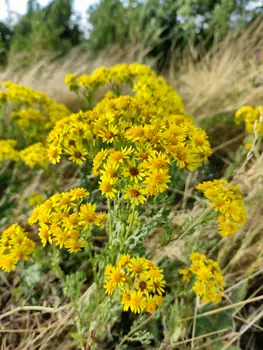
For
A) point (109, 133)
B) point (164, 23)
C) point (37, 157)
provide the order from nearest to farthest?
1. point (109, 133)
2. point (37, 157)
3. point (164, 23)

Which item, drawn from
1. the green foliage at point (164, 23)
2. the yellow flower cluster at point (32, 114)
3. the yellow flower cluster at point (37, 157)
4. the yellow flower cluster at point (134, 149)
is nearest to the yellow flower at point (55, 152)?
the yellow flower cluster at point (134, 149)

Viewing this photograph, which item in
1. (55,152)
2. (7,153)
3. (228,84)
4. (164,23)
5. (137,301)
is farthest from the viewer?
(164,23)

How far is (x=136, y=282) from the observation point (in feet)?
3.39

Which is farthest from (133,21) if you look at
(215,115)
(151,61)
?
(215,115)

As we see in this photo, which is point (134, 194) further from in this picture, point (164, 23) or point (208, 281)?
point (164, 23)

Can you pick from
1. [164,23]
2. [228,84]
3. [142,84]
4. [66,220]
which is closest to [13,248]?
[66,220]

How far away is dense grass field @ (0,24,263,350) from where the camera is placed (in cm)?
106

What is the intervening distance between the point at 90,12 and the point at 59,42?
97 centimetres

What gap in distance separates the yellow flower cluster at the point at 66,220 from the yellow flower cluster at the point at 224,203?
35cm

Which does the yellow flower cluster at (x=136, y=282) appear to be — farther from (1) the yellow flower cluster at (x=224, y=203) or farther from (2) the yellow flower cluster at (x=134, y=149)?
(1) the yellow flower cluster at (x=224, y=203)

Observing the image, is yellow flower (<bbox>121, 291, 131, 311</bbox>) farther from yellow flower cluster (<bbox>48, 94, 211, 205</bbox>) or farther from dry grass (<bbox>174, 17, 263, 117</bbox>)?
dry grass (<bbox>174, 17, 263, 117</bbox>)

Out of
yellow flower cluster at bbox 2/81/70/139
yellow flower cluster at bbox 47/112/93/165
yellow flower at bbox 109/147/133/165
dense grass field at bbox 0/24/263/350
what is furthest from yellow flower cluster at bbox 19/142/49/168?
yellow flower at bbox 109/147/133/165

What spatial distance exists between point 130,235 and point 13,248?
0.40m

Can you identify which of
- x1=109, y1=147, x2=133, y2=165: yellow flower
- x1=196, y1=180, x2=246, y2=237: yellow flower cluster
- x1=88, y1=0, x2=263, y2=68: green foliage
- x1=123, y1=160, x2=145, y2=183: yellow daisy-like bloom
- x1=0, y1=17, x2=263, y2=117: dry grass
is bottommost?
x1=196, y1=180, x2=246, y2=237: yellow flower cluster
